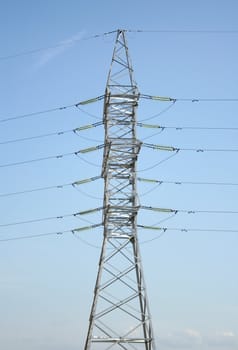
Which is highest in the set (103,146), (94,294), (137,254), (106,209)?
(103,146)

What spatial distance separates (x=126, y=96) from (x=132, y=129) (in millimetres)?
2932

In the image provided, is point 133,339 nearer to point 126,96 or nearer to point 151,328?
point 151,328

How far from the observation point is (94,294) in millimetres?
44938

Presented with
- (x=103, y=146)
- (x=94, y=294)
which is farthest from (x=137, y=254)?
(x=103, y=146)

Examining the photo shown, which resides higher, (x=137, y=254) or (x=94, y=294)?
(x=137, y=254)

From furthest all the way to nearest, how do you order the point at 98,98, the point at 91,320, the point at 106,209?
the point at 98,98 < the point at 106,209 < the point at 91,320

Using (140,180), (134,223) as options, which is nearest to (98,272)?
(134,223)

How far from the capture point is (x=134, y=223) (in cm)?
4759

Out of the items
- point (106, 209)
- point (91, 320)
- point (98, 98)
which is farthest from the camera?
point (98, 98)

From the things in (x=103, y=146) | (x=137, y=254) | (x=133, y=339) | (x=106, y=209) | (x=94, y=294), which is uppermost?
(x=103, y=146)

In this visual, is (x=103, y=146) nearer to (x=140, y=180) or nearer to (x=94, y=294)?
(x=140, y=180)

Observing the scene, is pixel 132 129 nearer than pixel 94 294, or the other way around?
pixel 94 294

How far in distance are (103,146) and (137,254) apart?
9.24 m

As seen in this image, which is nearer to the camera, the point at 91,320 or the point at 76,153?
the point at 91,320
